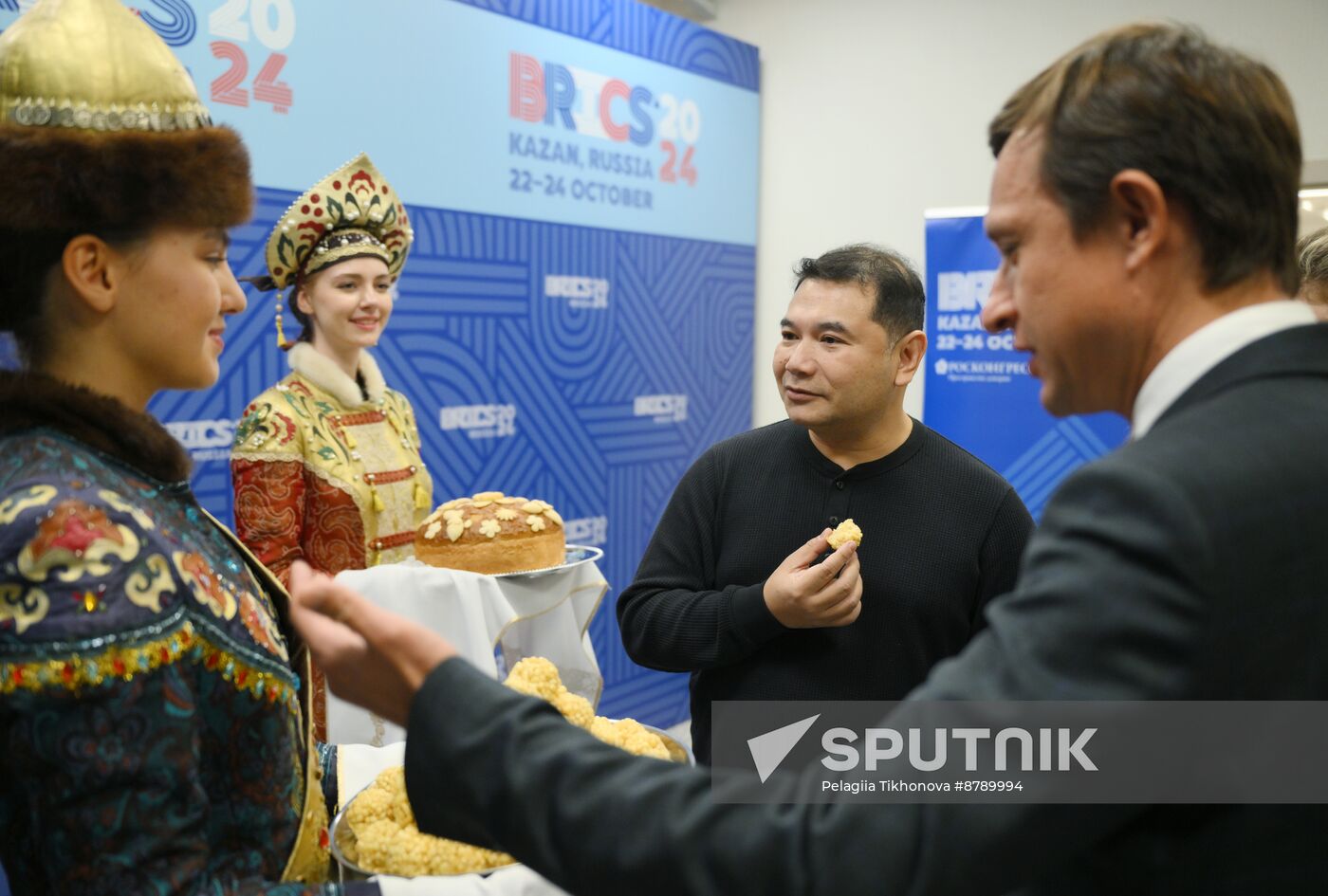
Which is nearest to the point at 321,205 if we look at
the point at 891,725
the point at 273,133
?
the point at 273,133

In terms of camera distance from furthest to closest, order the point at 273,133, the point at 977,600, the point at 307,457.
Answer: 1. the point at 273,133
2. the point at 307,457
3. the point at 977,600

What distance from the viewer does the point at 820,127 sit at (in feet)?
23.4

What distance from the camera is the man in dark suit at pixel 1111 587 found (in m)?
0.81

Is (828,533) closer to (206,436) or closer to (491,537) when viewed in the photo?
(491,537)

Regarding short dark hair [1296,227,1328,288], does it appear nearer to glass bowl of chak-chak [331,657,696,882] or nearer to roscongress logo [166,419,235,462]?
glass bowl of chak-chak [331,657,696,882]

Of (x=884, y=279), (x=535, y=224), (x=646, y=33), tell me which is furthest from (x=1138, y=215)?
(x=646, y=33)

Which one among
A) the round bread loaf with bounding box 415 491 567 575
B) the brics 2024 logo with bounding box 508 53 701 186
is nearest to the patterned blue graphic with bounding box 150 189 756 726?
the brics 2024 logo with bounding box 508 53 701 186

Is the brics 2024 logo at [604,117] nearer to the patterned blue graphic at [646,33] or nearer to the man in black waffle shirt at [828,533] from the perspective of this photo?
the patterned blue graphic at [646,33]

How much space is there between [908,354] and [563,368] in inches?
123

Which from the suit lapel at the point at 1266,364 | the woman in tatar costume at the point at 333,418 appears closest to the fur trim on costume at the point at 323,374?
the woman in tatar costume at the point at 333,418

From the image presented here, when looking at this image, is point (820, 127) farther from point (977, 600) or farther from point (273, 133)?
point (977, 600)

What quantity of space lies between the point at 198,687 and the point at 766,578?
5.01ft

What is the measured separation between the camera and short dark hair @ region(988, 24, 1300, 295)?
3.13ft

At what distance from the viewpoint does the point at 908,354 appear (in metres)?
2.73
